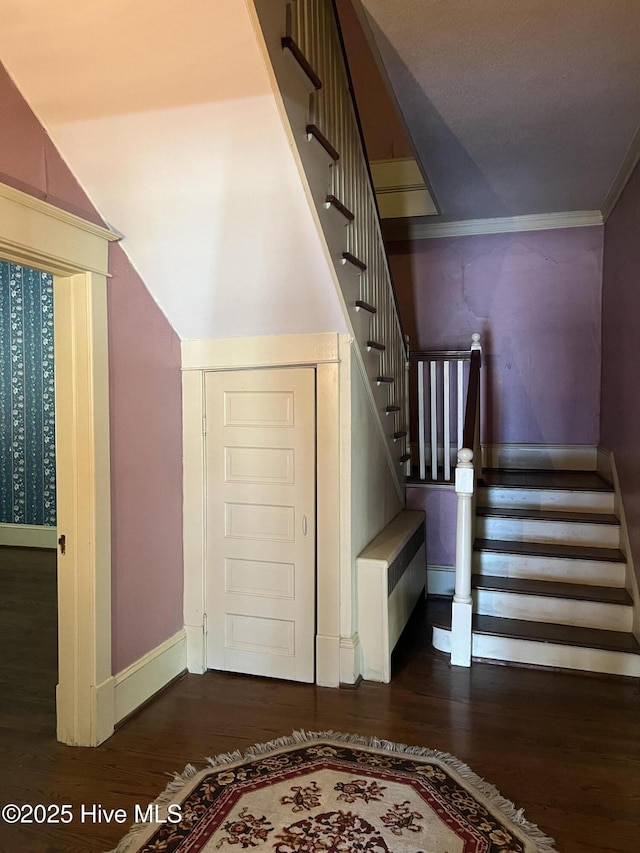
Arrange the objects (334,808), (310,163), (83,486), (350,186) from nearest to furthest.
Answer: (334,808) < (310,163) < (83,486) < (350,186)

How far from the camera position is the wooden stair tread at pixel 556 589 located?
11.1 ft

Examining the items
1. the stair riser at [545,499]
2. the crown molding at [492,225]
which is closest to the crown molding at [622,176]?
the crown molding at [492,225]

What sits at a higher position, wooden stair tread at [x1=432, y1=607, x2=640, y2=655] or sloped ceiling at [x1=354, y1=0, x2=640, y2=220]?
sloped ceiling at [x1=354, y1=0, x2=640, y2=220]

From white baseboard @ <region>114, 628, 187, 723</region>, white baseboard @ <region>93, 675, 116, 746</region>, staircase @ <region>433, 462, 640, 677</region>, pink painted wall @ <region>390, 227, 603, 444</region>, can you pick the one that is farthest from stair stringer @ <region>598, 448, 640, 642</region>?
white baseboard @ <region>93, 675, 116, 746</region>

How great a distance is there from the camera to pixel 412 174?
4.21 m

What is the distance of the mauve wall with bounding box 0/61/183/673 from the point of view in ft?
8.56

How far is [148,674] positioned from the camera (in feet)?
9.29

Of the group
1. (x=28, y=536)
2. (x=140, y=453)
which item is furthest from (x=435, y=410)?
(x=28, y=536)

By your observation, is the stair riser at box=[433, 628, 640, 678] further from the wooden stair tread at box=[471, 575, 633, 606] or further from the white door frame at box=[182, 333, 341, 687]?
the white door frame at box=[182, 333, 341, 687]

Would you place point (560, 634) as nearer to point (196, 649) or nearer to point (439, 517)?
point (439, 517)

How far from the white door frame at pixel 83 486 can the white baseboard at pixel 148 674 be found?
0.33 ft

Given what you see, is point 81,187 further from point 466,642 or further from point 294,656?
point 466,642

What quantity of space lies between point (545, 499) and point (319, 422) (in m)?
2.04

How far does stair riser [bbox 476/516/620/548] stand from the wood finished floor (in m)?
0.98
